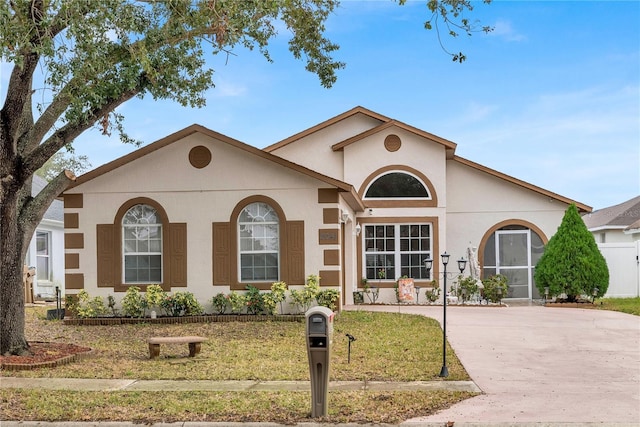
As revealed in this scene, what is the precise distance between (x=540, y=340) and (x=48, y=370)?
902 centimetres

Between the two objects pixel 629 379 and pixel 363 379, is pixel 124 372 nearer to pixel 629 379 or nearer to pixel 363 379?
pixel 363 379

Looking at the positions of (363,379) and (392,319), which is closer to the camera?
(363,379)

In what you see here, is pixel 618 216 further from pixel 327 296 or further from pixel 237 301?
pixel 237 301

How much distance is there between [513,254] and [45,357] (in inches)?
659

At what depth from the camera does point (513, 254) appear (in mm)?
24844

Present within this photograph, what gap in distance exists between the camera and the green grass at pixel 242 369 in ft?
27.9

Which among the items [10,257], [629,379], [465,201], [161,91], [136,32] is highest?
[136,32]

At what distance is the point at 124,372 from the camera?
11.1 metres

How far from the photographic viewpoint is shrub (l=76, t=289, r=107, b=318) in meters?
18.0

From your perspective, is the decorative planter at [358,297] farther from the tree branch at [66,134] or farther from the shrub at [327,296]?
the tree branch at [66,134]

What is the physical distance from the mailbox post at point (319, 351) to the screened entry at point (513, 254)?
1739 cm

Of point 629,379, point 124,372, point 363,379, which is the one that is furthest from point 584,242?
point 124,372

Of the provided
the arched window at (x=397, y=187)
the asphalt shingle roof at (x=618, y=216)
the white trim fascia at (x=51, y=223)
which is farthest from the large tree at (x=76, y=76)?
the asphalt shingle roof at (x=618, y=216)

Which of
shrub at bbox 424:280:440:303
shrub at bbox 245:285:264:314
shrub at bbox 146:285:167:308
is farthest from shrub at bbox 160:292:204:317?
shrub at bbox 424:280:440:303
